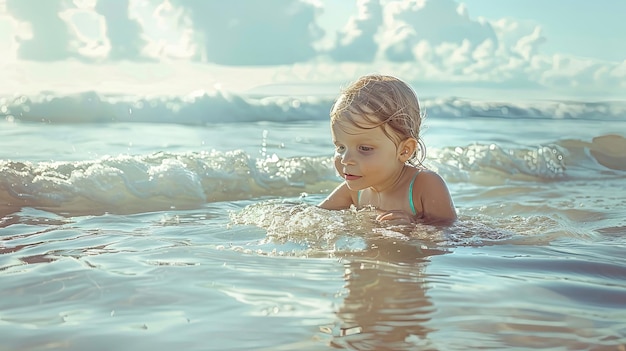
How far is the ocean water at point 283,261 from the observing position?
91.4 inches

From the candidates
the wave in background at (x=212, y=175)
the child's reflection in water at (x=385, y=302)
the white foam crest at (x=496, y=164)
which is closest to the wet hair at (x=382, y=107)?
the child's reflection in water at (x=385, y=302)

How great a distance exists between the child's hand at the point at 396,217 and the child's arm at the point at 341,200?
2.04 ft

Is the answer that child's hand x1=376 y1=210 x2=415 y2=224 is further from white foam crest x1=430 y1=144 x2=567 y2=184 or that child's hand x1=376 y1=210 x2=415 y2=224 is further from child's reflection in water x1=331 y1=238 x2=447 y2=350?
white foam crest x1=430 y1=144 x2=567 y2=184

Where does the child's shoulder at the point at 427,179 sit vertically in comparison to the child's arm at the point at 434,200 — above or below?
above

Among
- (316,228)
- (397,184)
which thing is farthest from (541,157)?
(316,228)

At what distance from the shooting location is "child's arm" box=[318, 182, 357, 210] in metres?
5.10

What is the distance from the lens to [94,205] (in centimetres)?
594

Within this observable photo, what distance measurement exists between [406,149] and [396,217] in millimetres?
483

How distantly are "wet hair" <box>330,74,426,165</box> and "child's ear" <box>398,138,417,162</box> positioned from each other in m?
0.03

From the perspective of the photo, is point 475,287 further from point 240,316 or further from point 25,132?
point 25,132

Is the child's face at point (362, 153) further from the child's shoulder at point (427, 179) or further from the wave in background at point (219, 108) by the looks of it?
the wave in background at point (219, 108)

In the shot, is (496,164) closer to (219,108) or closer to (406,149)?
(406,149)

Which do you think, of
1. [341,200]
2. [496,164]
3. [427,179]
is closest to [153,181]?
[341,200]

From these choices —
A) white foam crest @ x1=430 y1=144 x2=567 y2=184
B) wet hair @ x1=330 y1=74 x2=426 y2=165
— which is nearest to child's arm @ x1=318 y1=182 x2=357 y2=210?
wet hair @ x1=330 y1=74 x2=426 y2=165
